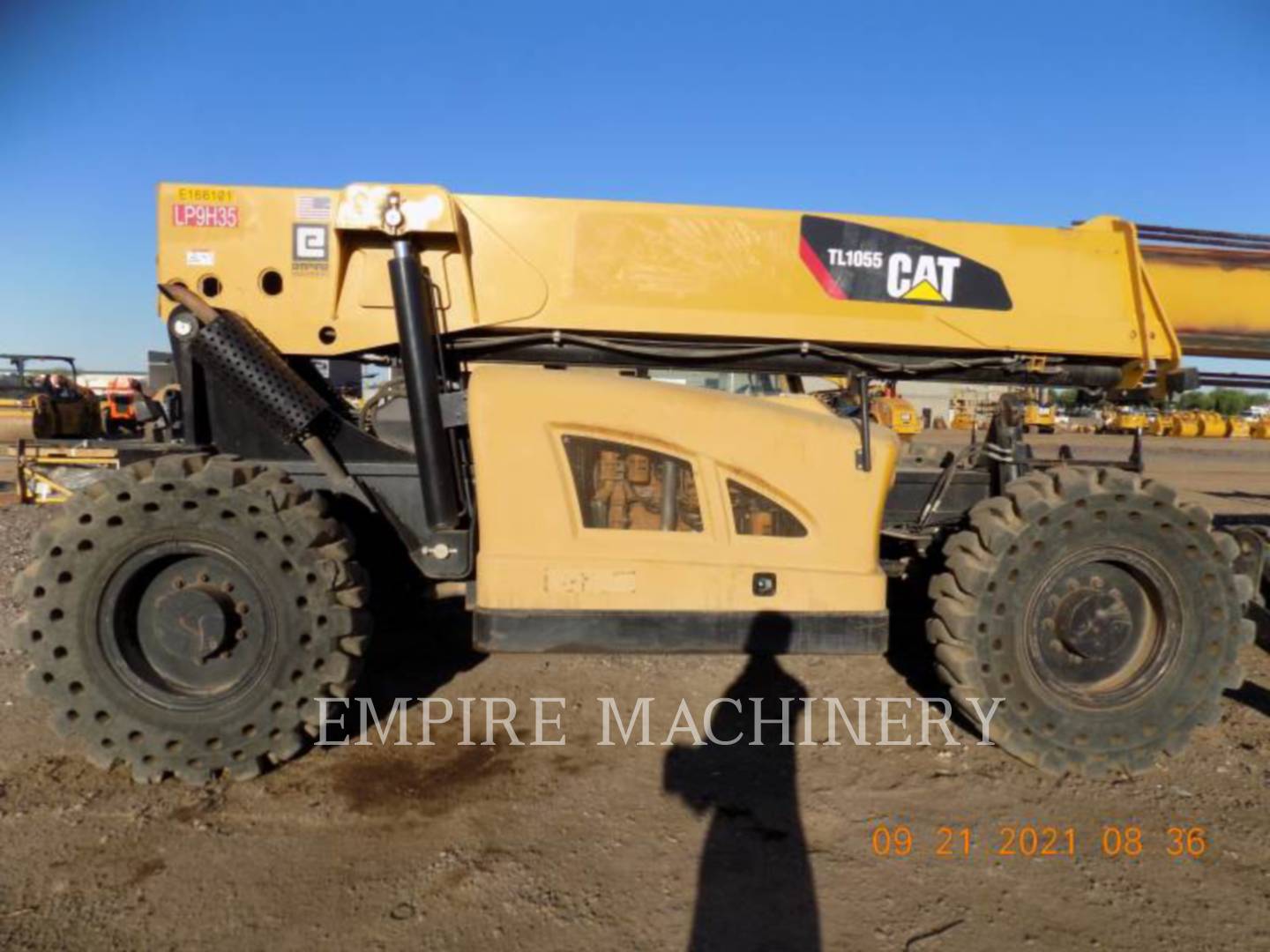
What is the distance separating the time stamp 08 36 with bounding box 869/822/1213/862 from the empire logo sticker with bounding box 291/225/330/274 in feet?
11.9

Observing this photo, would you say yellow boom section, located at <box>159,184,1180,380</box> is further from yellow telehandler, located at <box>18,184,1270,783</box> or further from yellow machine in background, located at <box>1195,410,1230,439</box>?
yellow machine in background, located at <box>1195,410,1230,439</box>

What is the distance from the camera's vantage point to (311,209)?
404 cm

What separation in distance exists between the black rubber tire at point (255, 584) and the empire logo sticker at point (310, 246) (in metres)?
Result: 1.07

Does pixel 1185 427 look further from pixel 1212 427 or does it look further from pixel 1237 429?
pixel 1237 429

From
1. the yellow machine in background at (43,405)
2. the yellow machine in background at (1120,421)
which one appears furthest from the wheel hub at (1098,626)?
the yellow machine in background at (1120,421)

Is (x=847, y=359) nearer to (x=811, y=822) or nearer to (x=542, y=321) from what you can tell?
(x=542, y=321)

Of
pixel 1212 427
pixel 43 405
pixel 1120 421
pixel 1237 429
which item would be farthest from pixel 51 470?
pixel 1237 429

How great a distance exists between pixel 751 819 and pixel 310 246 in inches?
132

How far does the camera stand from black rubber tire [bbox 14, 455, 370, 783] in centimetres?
356

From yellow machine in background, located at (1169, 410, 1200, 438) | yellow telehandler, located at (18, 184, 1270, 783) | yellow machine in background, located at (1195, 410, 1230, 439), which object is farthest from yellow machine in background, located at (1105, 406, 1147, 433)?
yellow telehandler, located at (18, 184, 1270, 783)

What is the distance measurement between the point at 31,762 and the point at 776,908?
3.41m

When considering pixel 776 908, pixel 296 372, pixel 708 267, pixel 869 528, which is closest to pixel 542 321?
pixel 708 267

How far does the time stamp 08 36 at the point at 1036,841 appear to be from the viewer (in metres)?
3.29

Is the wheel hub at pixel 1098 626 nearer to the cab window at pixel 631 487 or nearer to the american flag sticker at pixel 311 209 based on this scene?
the cab window at pixel 631 487
